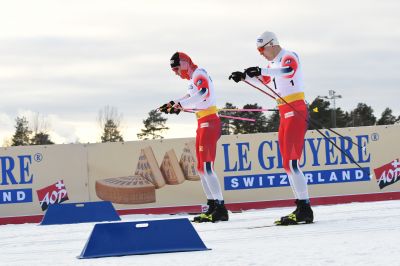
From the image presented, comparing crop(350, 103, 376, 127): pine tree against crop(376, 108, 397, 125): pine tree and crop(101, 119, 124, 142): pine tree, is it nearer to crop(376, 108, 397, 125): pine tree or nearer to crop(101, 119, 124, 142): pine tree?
crop(376, 108, 397, 125): pine tree

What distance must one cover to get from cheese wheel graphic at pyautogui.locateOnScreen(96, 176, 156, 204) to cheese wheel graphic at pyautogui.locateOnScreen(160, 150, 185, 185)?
34 centimetres

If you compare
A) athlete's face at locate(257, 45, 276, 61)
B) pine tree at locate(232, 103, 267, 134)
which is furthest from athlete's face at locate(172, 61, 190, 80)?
pine tree at locate(232, 103, 267, 134)

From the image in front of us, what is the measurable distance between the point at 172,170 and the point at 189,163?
13.6 inches

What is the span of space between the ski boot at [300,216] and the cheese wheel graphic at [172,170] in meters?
6.82

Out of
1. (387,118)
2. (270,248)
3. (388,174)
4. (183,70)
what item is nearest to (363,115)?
(387,118)

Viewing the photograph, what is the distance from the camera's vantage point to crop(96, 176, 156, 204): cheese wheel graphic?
1442 centimetres

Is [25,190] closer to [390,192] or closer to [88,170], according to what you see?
[88,170]

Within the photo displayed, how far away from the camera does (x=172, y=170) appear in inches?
580

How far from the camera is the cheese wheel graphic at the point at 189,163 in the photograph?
48.2 feet

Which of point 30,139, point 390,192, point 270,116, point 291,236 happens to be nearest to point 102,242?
point 291,236

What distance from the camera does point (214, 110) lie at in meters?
10.0

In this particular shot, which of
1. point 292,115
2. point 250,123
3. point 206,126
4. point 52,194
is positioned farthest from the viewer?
point 250,123

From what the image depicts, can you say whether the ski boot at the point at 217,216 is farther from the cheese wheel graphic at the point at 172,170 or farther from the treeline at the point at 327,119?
the treeline at the point at 327,119

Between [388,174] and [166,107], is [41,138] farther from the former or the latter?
[166,107]
